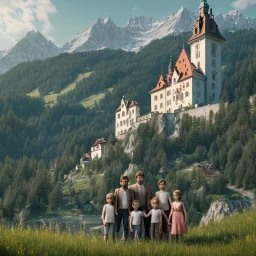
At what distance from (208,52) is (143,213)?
108900 mm

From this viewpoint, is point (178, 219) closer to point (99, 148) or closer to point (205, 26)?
point (205, 26)

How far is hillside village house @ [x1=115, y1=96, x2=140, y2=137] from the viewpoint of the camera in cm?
13102

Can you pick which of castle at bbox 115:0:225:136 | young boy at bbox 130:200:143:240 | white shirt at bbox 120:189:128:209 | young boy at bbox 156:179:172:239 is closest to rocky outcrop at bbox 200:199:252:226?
castle at bbox 115:0:225:136

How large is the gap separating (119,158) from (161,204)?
388 ft

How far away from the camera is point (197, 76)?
114812 mm

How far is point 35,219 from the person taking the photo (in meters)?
111

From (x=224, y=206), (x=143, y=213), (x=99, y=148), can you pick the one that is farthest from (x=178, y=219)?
(x=99, y=148)

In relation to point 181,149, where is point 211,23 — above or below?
above

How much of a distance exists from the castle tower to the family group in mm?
101955

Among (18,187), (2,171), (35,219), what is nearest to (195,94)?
(35,219)

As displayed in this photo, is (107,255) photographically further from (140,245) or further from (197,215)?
(197,215)

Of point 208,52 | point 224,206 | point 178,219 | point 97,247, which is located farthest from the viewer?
point 208,52

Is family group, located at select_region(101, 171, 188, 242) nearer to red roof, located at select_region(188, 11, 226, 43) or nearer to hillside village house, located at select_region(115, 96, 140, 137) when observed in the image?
red roof, located at select_region(188, 11, 226, 43)

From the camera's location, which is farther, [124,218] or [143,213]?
[124,218]
